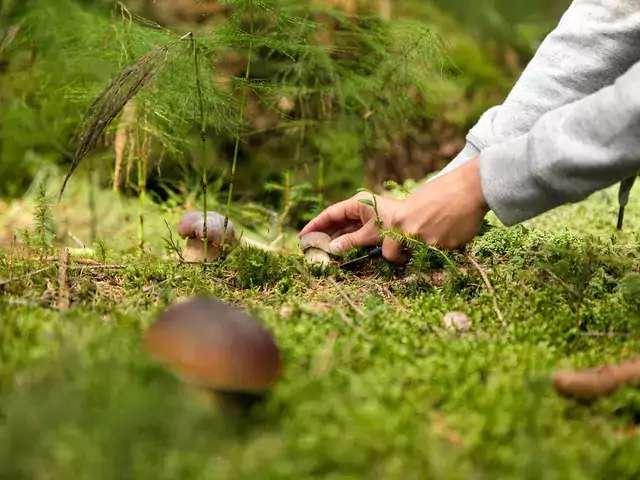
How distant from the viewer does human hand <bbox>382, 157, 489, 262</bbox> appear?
7.26 ft

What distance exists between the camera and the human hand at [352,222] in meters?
2.47

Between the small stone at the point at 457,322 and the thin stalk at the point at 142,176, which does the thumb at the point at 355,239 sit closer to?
the small stone at the point at 457,322

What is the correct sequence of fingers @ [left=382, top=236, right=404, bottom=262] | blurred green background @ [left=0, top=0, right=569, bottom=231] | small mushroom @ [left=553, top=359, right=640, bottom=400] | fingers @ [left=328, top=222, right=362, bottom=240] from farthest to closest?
blurred green background @ [left=0, top=0, right=569, bottom=231], fingers @ [left=328, top=222, right=362, bottom=240], fingers @ [left=382, top=236, right=404, bottom=262], small mushroom @ [left=553, top=359, right=640, bottom=400]

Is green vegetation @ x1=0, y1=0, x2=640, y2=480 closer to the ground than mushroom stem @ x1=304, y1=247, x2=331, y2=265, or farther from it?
farther from it

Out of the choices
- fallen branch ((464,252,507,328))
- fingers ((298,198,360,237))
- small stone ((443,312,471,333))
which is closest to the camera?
small stone ((443,312,471,333))

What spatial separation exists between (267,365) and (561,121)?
1.24 metres

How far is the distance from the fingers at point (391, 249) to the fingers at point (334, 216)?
0.32 m

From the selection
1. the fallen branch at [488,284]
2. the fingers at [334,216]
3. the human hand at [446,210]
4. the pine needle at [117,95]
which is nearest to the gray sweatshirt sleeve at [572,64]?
the human hand at [446,210]

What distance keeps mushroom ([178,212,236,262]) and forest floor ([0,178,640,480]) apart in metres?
0.50

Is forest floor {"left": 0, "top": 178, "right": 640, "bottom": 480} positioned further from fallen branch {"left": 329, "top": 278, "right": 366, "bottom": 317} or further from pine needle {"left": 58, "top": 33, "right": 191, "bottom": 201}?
pine needle {"left": 58, "top": 33, "right": 191, "bottom": 201}

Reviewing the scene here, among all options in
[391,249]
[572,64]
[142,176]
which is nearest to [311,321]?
[391,249]

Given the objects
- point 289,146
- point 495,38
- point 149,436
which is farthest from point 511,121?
point 495,38

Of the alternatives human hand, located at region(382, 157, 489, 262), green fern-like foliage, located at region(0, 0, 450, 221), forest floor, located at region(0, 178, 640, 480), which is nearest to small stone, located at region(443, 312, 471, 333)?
forest floor, located at region(0, 178, 640, 480)

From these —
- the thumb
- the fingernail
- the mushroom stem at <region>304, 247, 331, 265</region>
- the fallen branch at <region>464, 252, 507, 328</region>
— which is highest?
the fallen branch at <region>464, 252, 507, 328</region>
